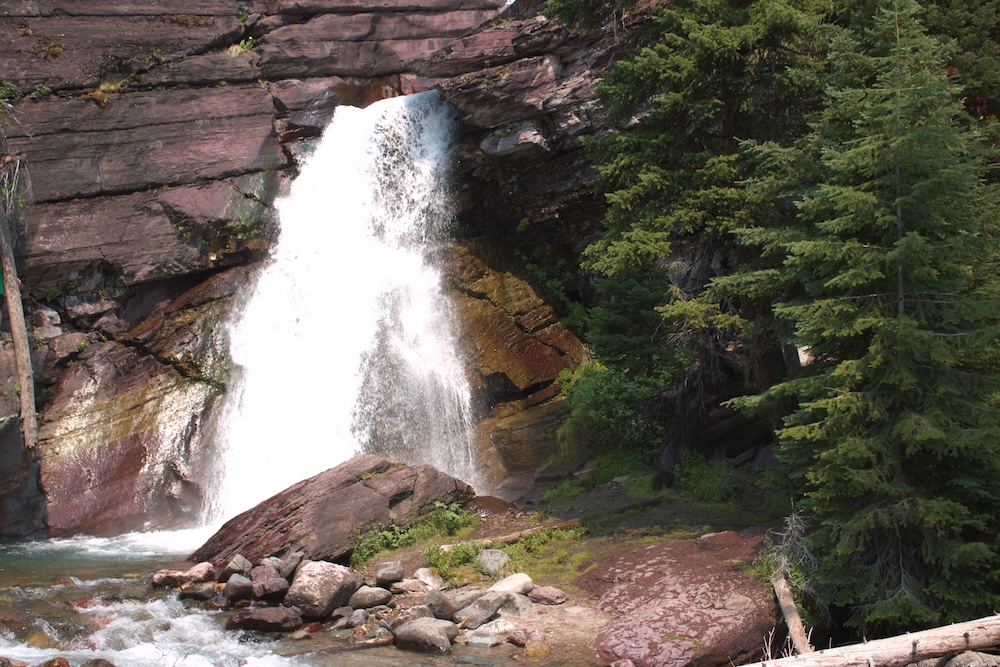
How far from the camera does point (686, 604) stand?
9492 mm

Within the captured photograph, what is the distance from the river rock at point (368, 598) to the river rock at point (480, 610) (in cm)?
128

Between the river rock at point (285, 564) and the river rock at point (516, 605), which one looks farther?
the river rock at point (285, 564)

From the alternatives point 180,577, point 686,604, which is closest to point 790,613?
point 686,604

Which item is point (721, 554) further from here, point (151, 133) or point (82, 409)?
point (151, 133)

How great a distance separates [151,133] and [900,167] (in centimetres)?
2015

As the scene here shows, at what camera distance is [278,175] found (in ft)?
78.0

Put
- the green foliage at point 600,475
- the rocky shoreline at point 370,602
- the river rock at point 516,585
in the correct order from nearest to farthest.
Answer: the rocky shoreline at point 370,602 < the river rock at point 516,585 < the green foliage at point 600,475

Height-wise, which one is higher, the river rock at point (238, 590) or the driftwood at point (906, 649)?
the river rock at point (238, 590)

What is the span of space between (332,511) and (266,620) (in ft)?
10.3

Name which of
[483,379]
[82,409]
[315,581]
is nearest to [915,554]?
[315,581]

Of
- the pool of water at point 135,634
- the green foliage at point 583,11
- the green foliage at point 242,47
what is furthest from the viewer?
the green foliage at point 242,47

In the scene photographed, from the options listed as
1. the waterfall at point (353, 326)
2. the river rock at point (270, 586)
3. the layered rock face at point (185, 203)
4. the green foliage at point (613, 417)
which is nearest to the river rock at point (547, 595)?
the river rock at point (270, 586)

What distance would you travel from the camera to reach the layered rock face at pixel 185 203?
19188 millimetres

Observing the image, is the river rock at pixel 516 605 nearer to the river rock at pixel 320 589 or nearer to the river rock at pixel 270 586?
the river rock at pixel 320 589
